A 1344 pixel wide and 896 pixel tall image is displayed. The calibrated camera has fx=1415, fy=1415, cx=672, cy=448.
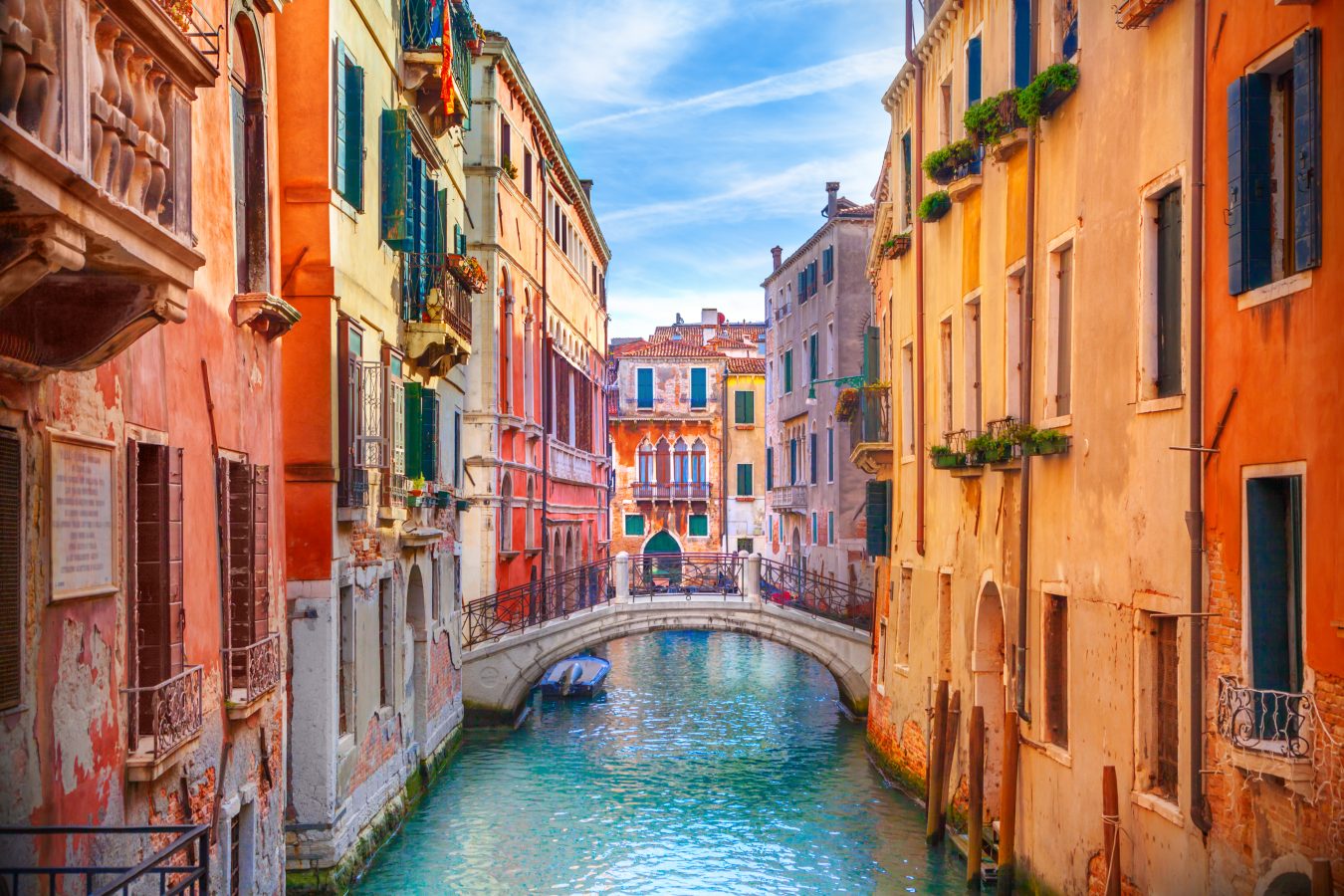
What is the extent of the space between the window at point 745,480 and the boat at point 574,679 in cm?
2038

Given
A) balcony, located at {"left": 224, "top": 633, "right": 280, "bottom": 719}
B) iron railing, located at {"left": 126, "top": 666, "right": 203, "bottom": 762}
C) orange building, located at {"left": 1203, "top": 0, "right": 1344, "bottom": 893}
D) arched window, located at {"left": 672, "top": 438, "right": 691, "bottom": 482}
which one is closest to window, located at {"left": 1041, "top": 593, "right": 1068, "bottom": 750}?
orange building, located at {"left": 1203, "top": 0, "right": 1344, "bottom": 893}

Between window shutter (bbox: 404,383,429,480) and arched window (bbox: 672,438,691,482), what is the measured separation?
31.9 m

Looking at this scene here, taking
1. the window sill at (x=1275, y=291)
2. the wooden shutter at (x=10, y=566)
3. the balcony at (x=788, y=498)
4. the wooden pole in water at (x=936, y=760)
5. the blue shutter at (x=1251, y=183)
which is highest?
the blue shutter at (x=1251, y=183)

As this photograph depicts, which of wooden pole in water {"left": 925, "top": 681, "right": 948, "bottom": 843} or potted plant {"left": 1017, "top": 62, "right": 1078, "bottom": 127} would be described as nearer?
potted plant {"left": 1017, "top": 62, "right": 1078, "bottom": 127}

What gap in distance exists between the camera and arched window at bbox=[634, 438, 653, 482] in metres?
46.4

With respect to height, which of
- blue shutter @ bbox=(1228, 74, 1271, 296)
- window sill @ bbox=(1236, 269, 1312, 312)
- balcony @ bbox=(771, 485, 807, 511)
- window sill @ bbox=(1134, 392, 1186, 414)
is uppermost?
blue shutter @ bbox=(1228, 74, 1271, 296)

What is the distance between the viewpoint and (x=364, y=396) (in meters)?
12.2

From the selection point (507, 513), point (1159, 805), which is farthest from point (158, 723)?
point (507, 513)

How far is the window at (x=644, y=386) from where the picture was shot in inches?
1817

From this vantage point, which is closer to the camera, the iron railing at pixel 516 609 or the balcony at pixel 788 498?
the iron railing at pixel 516 609

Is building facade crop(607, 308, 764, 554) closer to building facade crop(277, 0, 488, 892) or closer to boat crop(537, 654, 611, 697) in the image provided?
boat crop(537, 654, 611, 697)

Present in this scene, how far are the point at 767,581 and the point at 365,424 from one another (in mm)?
11869

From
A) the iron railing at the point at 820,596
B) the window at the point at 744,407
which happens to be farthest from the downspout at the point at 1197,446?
the window at the point at 744,407

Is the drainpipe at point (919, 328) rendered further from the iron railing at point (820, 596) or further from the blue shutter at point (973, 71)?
the iron railing at point (820, 596)
